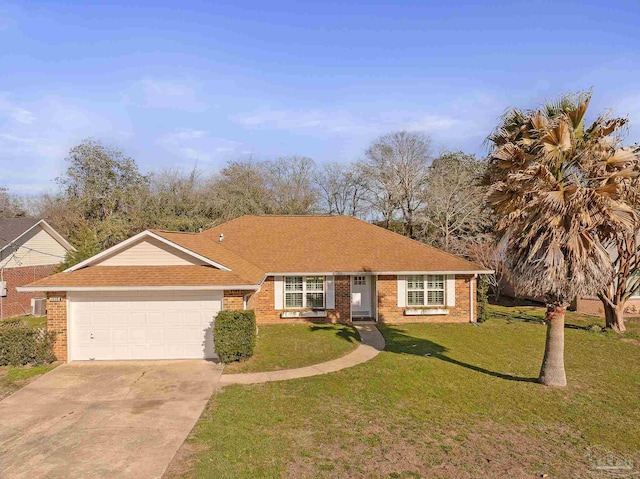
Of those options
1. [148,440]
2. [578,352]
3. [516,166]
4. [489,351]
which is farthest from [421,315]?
[148,440]

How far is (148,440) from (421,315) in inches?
550

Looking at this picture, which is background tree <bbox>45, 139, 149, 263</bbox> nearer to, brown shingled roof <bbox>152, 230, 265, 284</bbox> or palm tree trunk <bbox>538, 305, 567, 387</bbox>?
brown shingled roof <bbox>152, 230, 265, 284</bbox>

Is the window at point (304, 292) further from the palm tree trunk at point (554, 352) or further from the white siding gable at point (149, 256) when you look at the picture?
the palm tree trunk at point (554, 352)

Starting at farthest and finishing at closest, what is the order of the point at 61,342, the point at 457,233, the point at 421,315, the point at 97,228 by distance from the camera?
the point at 457,233 → the point at 97,228 → the point at 421,315 → the point at 61,342

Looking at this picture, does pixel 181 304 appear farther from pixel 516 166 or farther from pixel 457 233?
pixel 457 233

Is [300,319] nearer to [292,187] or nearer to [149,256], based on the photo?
[149,256]

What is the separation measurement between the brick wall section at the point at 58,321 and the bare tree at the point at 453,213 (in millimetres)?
25996

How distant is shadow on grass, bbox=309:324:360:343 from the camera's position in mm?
15121

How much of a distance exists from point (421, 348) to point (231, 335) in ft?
23.0

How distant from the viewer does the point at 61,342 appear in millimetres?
12180

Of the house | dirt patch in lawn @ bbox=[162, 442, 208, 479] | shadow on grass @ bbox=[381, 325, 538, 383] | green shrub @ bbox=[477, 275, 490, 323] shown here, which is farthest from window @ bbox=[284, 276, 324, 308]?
the house

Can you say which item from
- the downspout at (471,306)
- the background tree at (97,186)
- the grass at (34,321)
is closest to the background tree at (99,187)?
the background tree at (97,186)

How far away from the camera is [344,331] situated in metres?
16.4

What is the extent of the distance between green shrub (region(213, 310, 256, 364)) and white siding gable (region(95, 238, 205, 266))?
2.65 meters
